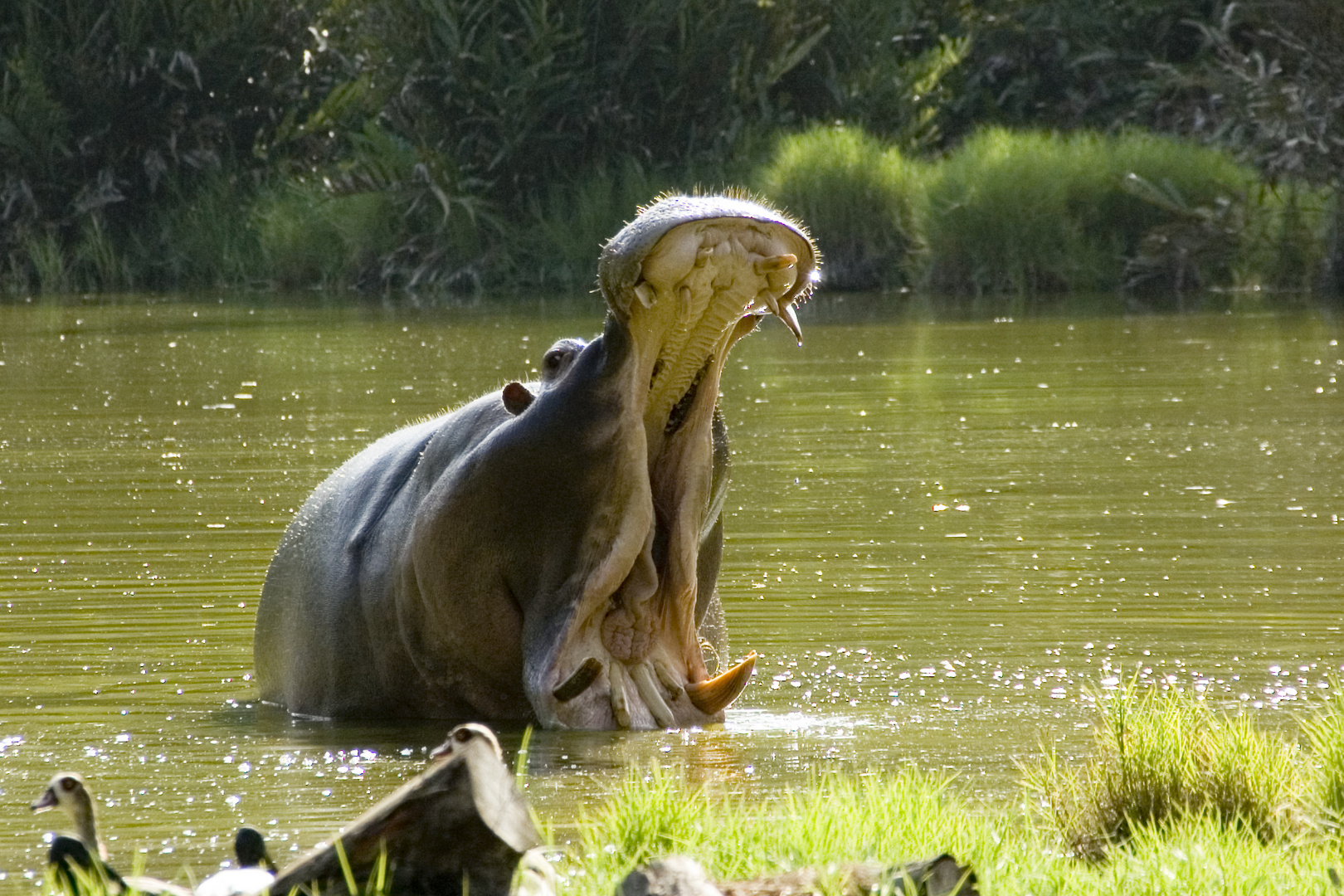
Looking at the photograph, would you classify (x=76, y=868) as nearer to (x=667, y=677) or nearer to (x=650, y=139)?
(x=667, y=677)

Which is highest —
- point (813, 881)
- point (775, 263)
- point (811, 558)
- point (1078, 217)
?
point (775, 263)

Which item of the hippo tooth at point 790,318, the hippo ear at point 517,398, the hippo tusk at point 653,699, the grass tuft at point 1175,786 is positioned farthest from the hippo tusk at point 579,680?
the grass tuft at point 1175,786

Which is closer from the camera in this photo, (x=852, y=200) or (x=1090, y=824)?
(x=1090, y=824)

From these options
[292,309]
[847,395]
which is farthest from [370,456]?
[292,309]

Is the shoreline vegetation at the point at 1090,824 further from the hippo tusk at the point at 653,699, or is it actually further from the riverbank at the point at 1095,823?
the hippo tusk at the point at 653,699

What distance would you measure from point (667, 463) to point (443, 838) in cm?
193

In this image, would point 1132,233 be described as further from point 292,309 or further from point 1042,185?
point 292,309

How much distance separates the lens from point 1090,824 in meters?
3.94

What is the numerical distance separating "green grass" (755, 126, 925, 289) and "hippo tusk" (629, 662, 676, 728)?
60.2 ft

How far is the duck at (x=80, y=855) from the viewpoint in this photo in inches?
126

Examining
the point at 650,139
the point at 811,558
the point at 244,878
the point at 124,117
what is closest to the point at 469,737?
the point at 244,878

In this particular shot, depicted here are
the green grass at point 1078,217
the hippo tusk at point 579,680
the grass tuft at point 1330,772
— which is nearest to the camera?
the grass tuft at point 1330,772

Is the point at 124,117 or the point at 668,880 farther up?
the point at 124,117

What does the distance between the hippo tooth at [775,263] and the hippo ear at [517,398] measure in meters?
0.70
